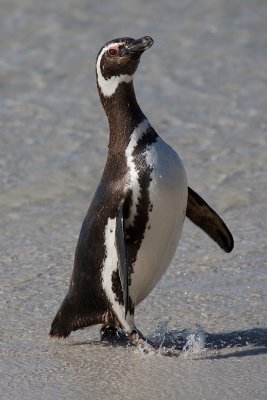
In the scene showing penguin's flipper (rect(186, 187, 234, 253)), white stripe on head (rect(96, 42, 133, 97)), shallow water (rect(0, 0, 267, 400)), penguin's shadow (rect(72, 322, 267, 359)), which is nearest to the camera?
shallow water (rect(0, 0, 267, 400))

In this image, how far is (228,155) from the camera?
22.4 ft

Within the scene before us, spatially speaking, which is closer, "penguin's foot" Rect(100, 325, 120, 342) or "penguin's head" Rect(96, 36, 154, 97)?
"penguin's head" Rect(96, 36, 154, 97)

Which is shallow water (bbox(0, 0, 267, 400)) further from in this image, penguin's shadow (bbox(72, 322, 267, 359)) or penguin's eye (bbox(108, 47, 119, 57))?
penguin's eye (bbox(108, 47, 119, 57))

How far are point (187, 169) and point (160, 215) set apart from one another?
258 centimetres

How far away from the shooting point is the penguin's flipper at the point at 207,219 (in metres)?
4.54

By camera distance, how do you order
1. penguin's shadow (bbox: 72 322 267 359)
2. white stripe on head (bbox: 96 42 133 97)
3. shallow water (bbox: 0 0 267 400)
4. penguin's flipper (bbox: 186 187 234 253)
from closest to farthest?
1. shallow water (bbox: 0 0 267 400)
2. penguin's shadow (bbox: 72 322 267 359)
3. white stripe on head (bbox: 96 42 133 97)
4. penguin's flipper (bbox: 186 187 234 253)

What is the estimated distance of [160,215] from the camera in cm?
409

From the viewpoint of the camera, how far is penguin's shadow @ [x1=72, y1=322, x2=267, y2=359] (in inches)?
162

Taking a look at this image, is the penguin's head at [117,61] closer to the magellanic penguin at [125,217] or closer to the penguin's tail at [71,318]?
the magellanic penguin at [125,217]

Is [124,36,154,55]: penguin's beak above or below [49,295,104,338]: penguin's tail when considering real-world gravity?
above

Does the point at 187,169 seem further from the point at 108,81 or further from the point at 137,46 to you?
the point at 137,46

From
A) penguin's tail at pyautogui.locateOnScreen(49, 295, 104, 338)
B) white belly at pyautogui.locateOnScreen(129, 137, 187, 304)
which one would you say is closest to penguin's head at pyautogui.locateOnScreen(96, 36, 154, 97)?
white belly at pyautogui.locateOnScreen(129, 137, 187, 304)

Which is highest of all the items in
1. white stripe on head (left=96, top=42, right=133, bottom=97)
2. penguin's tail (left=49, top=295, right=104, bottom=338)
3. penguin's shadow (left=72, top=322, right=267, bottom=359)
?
white stripe on head (left=96, top=42, right=133, bottom=97)

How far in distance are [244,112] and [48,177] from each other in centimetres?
165
